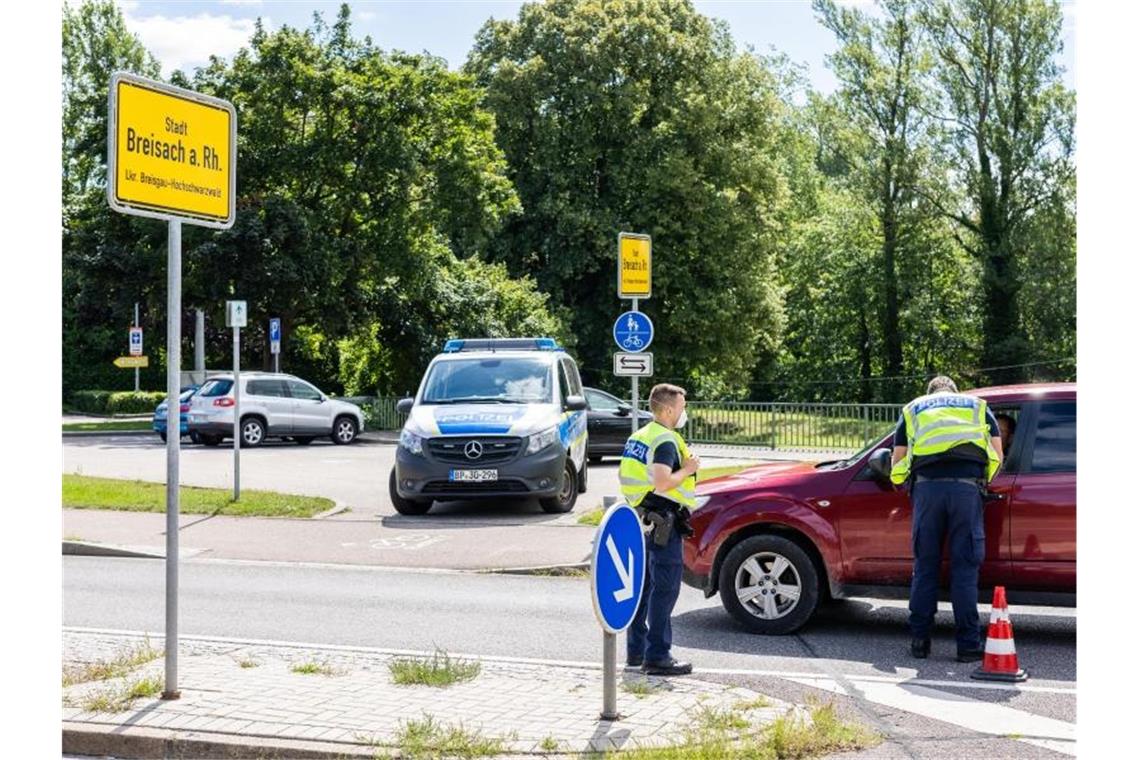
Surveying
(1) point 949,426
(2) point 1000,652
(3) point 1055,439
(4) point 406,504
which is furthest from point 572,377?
(2) point 1000,652

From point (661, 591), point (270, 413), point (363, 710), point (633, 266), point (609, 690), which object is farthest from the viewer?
point (270, 413)

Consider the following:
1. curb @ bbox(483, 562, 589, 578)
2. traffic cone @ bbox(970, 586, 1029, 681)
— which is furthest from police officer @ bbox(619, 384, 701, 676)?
curb @ bbox(483, 562, 589, 578)

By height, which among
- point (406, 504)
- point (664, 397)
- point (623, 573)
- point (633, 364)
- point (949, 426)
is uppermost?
point (633, 364)

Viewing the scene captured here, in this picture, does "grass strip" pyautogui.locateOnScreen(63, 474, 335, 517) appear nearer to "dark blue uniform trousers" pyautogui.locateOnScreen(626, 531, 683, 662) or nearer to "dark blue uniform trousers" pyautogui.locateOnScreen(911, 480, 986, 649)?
"dark blue uniform trousers" pyautogui.locateOnScreen(626, 531, 683, 662)

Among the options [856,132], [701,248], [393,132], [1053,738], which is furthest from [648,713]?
[856,132]

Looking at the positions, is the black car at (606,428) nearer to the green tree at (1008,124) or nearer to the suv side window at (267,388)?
the suv side window at (267,388)

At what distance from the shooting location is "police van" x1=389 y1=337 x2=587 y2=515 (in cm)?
1625

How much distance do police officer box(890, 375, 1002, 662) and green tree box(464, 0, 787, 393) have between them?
33.1 metres

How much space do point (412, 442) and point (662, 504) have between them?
8901 millimetres

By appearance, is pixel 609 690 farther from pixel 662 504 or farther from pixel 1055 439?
pixel 1055 439

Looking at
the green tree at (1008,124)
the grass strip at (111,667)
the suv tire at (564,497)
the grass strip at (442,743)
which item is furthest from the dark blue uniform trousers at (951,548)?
the green tree at (1008,124)

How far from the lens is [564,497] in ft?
55.5
